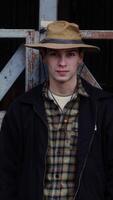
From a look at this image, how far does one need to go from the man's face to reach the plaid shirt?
19cm

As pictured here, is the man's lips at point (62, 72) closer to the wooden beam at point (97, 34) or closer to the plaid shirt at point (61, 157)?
the plaid shirt at point (61, 157)

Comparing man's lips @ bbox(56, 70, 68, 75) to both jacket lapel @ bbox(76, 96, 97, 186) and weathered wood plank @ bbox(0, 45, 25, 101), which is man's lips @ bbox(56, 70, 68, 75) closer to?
jacket lapel @ bbox(76, 96, 97, 186)

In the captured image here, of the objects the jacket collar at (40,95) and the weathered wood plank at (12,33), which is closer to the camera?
the jacket collar at (40,95)

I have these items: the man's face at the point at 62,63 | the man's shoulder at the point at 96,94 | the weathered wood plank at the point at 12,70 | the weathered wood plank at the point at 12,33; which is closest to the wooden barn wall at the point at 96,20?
the weathered wood plank at the point at 12,70

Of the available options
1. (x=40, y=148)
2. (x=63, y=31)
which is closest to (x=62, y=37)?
(x=63, y=31)

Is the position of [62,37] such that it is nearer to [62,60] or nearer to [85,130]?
[62,60]

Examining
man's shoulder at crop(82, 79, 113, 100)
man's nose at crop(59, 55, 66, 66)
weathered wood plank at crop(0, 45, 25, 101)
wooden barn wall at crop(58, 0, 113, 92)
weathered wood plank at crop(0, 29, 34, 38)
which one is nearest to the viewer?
man's nose at crop(59, 55, 66, 66)

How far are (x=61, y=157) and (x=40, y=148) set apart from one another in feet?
0.44

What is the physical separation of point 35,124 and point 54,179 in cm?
34

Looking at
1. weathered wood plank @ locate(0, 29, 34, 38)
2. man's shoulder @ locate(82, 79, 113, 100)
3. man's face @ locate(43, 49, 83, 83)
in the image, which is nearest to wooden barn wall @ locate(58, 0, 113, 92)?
weathered wood plank @ locate(0, 29, 34, 38)

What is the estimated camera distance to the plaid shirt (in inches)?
136

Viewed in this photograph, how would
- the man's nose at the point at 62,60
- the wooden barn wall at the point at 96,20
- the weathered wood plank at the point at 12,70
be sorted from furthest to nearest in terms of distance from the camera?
the wooden barn wall at the point at 96,20 < the weathered wood plank at the point at 12,70 < the man's nose at the point at 62,60

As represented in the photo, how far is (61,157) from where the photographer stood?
136 inches

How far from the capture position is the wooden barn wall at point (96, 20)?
9055 mm
